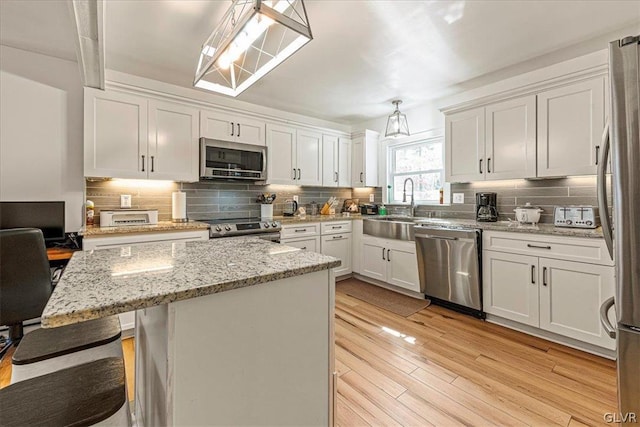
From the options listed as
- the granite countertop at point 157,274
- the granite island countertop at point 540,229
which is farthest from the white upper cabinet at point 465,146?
the granite countertop at point 157,274

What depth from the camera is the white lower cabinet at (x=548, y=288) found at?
6.94 feet

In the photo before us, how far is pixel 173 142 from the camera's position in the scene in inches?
118

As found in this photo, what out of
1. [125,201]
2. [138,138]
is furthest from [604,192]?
[125,201]

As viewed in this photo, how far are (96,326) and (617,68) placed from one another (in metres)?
2.33

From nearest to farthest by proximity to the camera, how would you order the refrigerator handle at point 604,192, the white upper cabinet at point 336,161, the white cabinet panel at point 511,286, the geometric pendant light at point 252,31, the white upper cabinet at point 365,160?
the refrigerator handle at point 604,192, the geometric pendant light at point 252,31, the white cabinet panel at point 511,286, the white upper cabinet at point 336,161, the white upper cabinet at point 365,160

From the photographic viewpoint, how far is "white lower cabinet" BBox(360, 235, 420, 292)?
3357mm

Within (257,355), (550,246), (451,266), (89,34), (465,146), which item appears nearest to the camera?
(257,355)

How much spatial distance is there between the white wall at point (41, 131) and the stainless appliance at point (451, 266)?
3.57 metres

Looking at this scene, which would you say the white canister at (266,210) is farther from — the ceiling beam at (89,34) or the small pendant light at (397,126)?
the ceiling beam at (89,34)

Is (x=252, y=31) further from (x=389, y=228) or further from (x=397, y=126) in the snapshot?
(x=389, y=228)

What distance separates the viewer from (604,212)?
1.29 m

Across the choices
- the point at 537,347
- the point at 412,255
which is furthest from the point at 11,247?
the point at 537,347

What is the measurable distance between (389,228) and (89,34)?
3184 mm

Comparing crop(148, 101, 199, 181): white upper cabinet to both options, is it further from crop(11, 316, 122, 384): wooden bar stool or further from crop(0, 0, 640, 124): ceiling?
crop(11, 316, 122, 384): wooden bar stool
